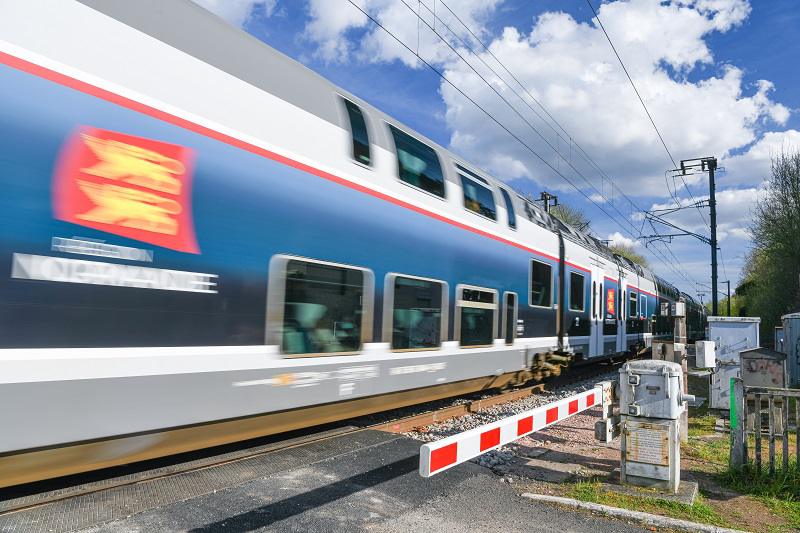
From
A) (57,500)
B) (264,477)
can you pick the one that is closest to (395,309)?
(264,477)

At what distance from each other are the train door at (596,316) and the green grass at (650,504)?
8.92 metres

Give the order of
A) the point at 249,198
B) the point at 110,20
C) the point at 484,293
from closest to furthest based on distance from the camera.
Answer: the point at 110,20 → the point at 249,198 → the point at 484,293

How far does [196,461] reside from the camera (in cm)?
485

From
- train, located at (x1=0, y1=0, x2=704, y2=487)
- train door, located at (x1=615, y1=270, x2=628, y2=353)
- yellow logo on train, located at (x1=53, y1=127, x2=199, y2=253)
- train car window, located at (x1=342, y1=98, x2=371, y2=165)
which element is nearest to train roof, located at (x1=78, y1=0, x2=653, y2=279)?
train, located at (x1=0, y1=0, x2=704, y2=487)

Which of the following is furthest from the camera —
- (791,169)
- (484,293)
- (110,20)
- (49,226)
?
(791,169)

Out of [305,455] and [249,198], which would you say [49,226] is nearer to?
[249,198]

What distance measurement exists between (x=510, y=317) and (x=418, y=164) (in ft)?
11.2

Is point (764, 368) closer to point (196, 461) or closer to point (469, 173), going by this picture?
Result: point (469, 173)

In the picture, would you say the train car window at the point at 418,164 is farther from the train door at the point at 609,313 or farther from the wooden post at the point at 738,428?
the train door at the point at 609,313

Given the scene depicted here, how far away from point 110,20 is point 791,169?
27292mm

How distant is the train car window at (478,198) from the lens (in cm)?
797

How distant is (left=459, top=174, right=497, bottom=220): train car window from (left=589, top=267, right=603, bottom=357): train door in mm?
5737

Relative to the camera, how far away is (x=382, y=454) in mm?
5551

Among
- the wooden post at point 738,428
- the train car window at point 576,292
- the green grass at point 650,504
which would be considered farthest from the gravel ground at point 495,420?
the train car window at point 576,292
